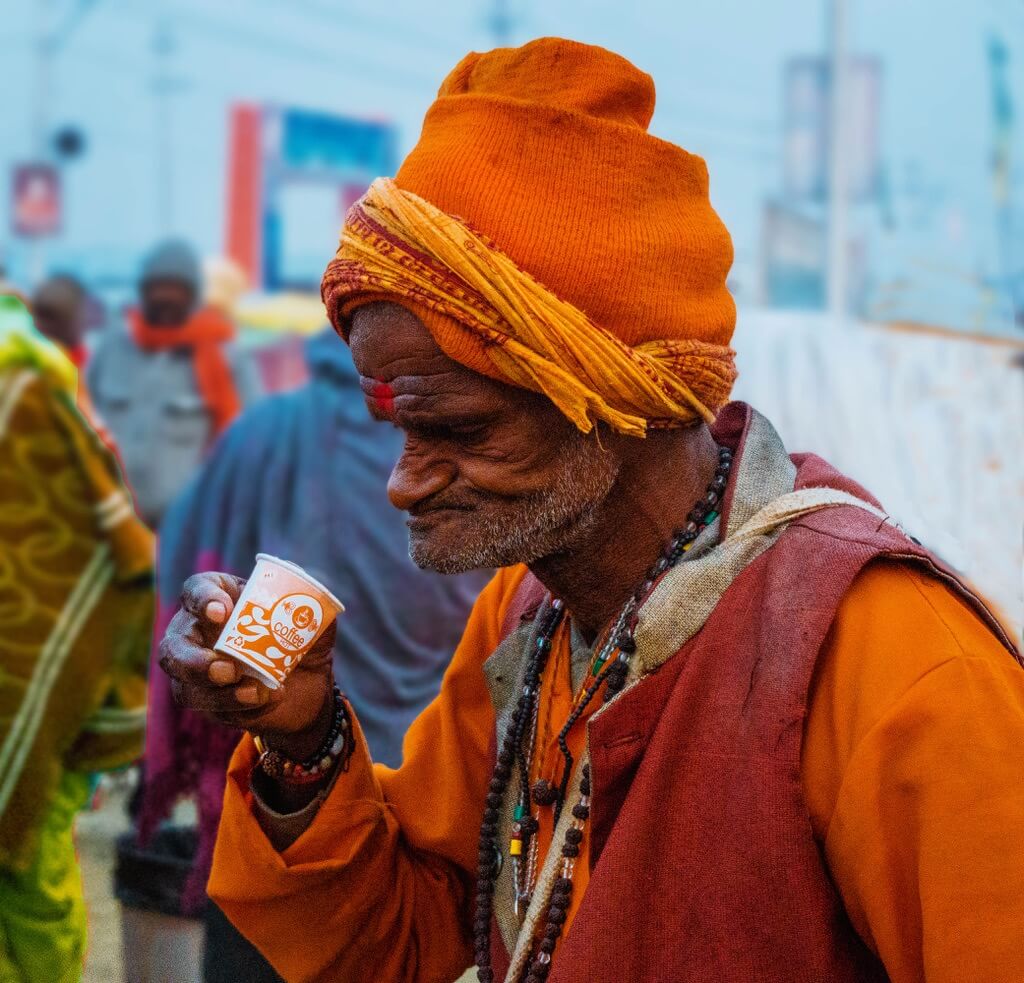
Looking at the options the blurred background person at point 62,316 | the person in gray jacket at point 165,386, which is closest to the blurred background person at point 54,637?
the person in gray jacket at point 165,386

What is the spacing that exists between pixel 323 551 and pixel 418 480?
2.17 meters

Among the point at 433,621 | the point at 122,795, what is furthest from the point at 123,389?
the point at 433,621

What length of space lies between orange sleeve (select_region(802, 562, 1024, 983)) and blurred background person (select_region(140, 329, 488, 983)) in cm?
204

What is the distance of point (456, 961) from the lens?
95.1 inches

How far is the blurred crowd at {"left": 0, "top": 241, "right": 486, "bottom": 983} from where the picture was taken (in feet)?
10.1

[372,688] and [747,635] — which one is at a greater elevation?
[747,635]

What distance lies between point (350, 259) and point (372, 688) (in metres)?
2.07

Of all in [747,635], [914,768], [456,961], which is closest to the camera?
[914,768]

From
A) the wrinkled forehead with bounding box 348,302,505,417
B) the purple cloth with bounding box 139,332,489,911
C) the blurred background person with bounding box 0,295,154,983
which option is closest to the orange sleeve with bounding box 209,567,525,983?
the wrinkled forehead with bounding box 348,302,505,417

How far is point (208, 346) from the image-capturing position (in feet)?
28.9

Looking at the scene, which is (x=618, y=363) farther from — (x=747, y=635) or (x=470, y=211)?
(x=747, y=635)

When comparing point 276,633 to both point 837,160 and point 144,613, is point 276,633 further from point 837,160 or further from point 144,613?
point 837,160

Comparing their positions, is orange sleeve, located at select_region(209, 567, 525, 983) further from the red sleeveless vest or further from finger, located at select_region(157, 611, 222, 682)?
the red sleeveless vest

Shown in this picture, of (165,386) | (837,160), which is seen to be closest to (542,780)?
(165,386)
